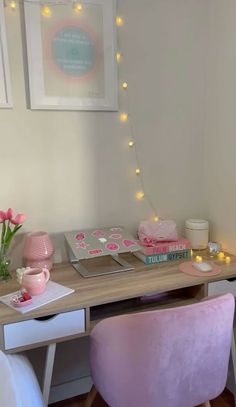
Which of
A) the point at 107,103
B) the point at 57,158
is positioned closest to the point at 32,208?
the point at 57,158

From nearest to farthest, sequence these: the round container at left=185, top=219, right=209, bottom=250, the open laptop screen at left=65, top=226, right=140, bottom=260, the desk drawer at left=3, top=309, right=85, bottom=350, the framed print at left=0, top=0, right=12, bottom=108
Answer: the desk drawer at left=3, top=309, right=85, bottom=350, the framed print at left=0, top=0, right=12, bottom=108, the open laptop screen at left=65, top=226, right=140, bottom=260, the round container at left=185, top=219, right=209, bottom=250

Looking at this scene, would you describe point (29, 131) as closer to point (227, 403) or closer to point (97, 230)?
point (97, 230)

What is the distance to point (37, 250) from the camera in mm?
1538

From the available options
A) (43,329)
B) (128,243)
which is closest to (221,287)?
(128,243)

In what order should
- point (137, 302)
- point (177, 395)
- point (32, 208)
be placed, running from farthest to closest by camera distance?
point (32, 208), point (137, 302), point (177, 395)

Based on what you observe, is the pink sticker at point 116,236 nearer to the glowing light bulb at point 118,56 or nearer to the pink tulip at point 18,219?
the pink tulip at point 18,219

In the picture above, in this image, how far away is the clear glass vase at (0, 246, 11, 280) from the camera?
1504mm

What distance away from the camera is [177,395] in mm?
1110

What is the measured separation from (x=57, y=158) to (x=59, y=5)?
688 millimetres

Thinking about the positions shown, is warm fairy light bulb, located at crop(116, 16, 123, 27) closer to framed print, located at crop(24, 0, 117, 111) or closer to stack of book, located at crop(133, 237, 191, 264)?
framed print, located at crop(24, 0, 117, 111)

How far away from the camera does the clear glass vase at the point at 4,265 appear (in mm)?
1504

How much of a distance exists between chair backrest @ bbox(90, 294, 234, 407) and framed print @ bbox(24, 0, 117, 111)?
3.47 feet

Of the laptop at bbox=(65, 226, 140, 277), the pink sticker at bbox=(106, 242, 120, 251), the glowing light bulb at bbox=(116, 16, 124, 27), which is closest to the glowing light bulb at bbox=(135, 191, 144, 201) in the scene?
the laptop at bbox=(65, 226, 140, 277)

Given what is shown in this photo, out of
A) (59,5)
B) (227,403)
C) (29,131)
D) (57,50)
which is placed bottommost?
(227,403)
